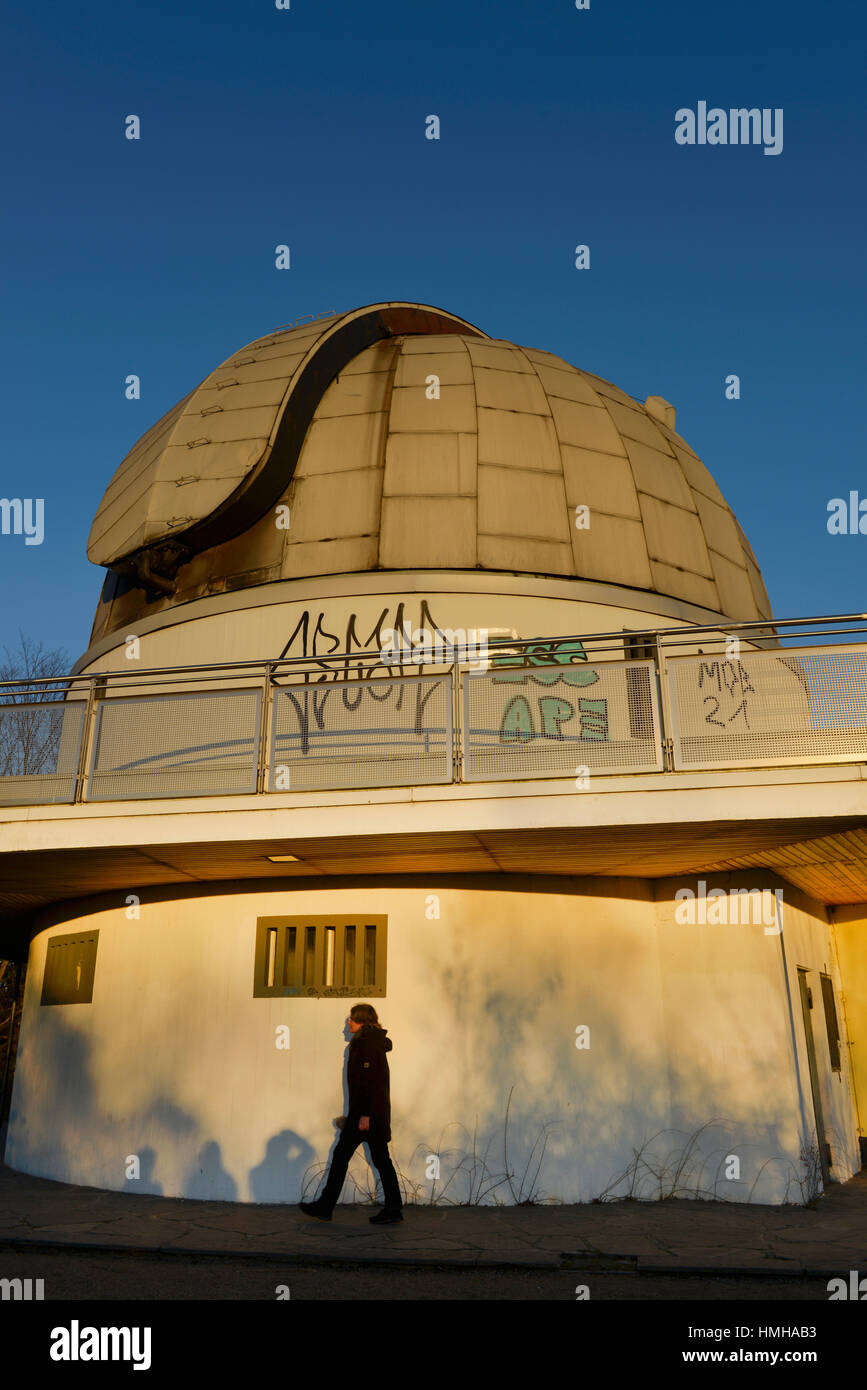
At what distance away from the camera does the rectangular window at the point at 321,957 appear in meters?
9.08

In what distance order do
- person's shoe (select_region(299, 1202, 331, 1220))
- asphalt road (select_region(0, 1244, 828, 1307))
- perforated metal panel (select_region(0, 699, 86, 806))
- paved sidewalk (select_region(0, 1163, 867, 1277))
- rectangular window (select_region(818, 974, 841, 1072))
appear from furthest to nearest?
rectangular window (select_region(818, 974, 841, 1072)) → perforated metal panel (select_region(0, 699, 86, 806)) → person's shoe (select_region(299, 1202, 331, 1220)) → paved sidewalk (select_region(0, 1163, 867, 1277)) → asphalt road (select_region(0, 1244, 828, 1307))

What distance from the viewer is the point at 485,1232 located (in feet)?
24.1

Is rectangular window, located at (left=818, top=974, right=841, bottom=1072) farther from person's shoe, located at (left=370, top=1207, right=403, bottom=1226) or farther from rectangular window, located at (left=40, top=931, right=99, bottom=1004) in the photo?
rectangular window, located at (left=40, top=931, right=99, bottom=1004)

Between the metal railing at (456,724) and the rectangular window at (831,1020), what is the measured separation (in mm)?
5063

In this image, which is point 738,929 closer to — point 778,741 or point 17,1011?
point 778,741

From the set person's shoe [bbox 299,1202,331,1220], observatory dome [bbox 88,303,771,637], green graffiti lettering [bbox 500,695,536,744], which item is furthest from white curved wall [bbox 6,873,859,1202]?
observatory dome [bbox 88,303,771,637]

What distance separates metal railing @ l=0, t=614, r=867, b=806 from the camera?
25.0 ft

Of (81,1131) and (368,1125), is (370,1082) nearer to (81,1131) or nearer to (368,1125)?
(368,1125)

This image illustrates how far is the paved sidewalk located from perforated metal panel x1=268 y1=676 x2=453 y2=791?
10.8ft

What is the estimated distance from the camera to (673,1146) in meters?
9.06

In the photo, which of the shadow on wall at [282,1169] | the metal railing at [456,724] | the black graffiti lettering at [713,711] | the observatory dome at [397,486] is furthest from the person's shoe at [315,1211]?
the observatory dome at [397,486]

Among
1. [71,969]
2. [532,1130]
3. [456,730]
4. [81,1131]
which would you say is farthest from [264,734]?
[81,1131]
